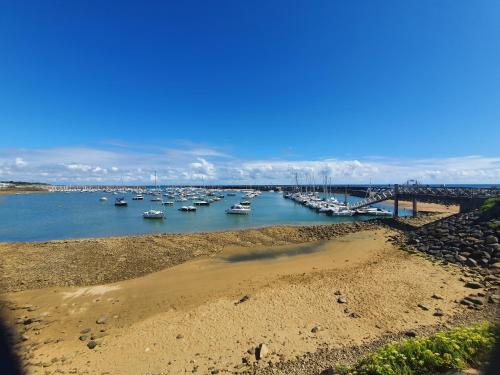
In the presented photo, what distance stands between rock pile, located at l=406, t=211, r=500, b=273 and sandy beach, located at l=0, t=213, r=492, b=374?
6.03 ft

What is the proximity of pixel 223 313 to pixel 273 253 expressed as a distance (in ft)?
46.6

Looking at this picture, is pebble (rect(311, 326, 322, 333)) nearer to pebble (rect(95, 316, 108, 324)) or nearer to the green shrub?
the green shrub

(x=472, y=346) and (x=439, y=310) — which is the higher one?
(x=472, y=346)

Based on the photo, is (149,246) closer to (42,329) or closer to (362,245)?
(42,329)

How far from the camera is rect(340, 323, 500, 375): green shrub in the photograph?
6284mm

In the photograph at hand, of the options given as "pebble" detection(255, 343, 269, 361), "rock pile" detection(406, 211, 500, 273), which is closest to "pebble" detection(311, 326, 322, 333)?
"pebble" detection(255, 343, 269, 361)

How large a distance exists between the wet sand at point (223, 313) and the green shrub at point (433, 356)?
3.13m

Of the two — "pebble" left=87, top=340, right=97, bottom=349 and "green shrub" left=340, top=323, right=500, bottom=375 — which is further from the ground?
"green shrub" left=340, top=323, right=500, bottom=375

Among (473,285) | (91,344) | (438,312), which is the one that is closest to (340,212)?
(473,285)

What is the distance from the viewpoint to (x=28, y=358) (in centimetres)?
989

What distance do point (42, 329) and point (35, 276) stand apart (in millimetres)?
8658

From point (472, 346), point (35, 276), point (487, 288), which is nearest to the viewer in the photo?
point (472, 346)

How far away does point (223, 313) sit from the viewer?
504 inches

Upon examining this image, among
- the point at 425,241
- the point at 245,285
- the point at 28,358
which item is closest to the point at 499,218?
the point at 425,241
